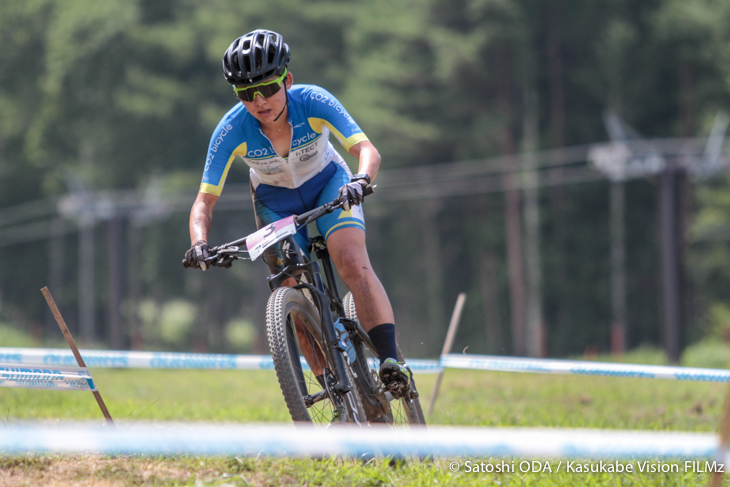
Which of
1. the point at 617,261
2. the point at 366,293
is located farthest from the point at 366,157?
the point at 617,261

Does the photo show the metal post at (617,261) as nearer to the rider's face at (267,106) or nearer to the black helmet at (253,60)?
the rider's face at (267,106)

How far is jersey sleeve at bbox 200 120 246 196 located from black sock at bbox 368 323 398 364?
3.87 feet

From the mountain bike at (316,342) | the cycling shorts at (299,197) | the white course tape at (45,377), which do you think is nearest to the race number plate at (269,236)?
the mountain bike at (316,342)

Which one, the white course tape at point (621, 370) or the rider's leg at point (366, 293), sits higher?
the rider's leg at point (366, 293)

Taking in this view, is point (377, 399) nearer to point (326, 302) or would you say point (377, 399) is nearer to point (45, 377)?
point (326, 302)

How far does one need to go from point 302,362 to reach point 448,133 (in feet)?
101

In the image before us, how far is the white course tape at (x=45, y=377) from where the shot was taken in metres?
3.95

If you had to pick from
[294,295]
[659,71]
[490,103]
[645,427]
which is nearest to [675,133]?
[659,71]

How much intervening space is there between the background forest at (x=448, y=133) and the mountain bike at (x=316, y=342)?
25.5 m

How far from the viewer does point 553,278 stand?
3497 cm

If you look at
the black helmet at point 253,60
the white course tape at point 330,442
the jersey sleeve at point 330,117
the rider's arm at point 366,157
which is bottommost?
the white course tape at point 330,442

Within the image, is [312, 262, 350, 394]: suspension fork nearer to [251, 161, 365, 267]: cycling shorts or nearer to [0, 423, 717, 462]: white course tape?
[251, 161, 365, 267]: cycling shorts

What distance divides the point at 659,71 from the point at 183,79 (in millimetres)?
22998

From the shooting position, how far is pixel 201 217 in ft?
14.1
